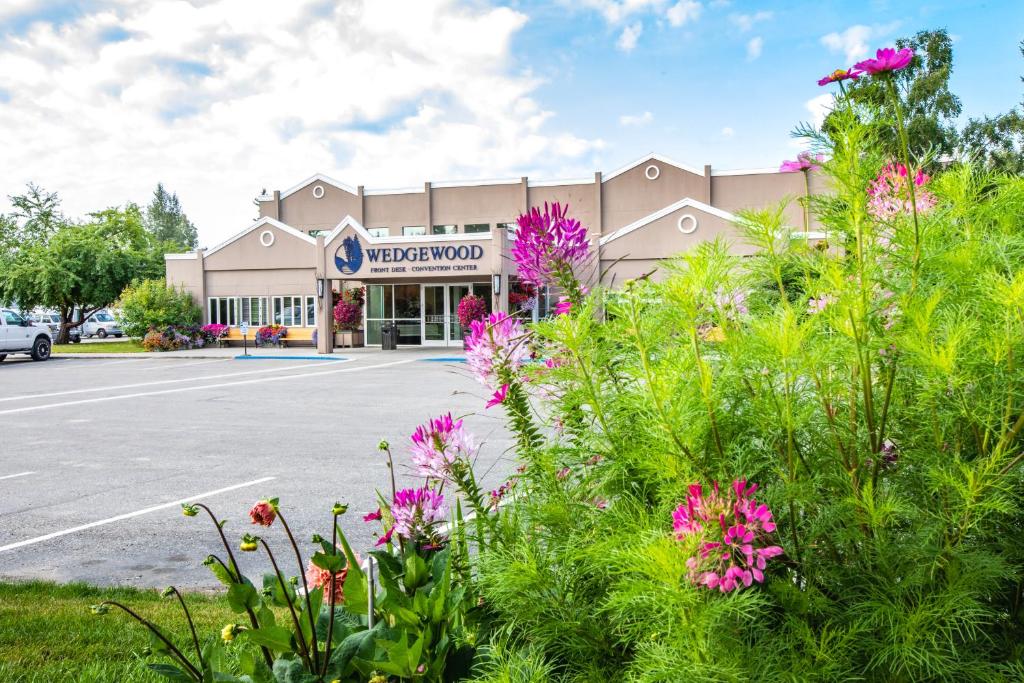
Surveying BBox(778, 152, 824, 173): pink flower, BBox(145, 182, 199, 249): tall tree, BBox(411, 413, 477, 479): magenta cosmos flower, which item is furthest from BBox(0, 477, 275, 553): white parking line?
BBox(145, 182, 199, 249): tall tree

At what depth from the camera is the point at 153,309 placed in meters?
37.8

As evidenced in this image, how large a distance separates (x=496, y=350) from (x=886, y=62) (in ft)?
3.36

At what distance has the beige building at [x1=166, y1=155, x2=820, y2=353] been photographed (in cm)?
3138

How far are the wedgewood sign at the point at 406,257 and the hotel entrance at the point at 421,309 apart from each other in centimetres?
410

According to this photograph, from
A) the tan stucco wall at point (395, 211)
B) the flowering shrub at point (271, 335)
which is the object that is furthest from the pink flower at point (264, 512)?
the tan stucco wall at point (395, 211)

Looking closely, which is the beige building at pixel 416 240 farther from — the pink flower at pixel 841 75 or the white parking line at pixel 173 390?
the pink flower at pixel 841 75

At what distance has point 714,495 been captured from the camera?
4.09 ft

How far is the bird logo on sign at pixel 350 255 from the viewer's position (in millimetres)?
32281

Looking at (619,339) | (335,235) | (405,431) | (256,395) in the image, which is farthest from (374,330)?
(619,339)

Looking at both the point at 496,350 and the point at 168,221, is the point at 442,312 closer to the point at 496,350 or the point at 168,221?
the point at 496,350

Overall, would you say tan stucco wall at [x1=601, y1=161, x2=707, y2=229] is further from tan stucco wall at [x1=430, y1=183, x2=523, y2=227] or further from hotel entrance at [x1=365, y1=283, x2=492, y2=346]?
hotel entrance at [x1=365, y1=283, x2=492, y2=346]

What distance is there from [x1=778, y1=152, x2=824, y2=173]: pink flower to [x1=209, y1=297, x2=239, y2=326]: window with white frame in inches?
1571

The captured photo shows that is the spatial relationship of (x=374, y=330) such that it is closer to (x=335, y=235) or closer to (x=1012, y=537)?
(x=335, y=235)

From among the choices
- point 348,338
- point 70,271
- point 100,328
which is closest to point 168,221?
point 100,328
